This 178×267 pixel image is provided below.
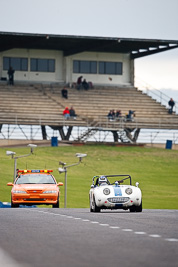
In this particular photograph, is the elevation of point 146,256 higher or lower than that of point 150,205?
higher

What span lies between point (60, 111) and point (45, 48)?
11346 mm

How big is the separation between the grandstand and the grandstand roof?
3.85m

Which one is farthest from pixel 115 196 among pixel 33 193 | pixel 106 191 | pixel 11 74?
pixel 11 74

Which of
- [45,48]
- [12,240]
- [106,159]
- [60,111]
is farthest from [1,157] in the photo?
[12,240]

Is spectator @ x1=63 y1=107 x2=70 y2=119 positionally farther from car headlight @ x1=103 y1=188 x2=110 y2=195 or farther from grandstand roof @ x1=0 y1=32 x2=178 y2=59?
car headlight @ x1=103 y1=188 x2=110 y2=195

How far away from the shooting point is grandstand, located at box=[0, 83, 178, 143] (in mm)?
65438

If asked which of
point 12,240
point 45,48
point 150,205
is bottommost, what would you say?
point 150,205

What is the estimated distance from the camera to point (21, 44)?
7119cm

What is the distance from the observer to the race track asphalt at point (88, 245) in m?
8.33

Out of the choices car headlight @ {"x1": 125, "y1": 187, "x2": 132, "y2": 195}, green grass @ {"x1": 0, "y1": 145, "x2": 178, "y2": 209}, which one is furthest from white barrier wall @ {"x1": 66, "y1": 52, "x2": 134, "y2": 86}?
car headlight @ {"x1": 125, "y1": 187, "x2": 132, "y2": 195}

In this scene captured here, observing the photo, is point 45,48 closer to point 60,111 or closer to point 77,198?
point 60,111

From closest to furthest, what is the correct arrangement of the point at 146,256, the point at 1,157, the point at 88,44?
1. the point at 146,256
2. the point at 1,157
3. the point at 88,44

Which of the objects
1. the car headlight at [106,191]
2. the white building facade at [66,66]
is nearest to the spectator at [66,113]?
the white building facade at [66,66]

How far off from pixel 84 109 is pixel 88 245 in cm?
5944
